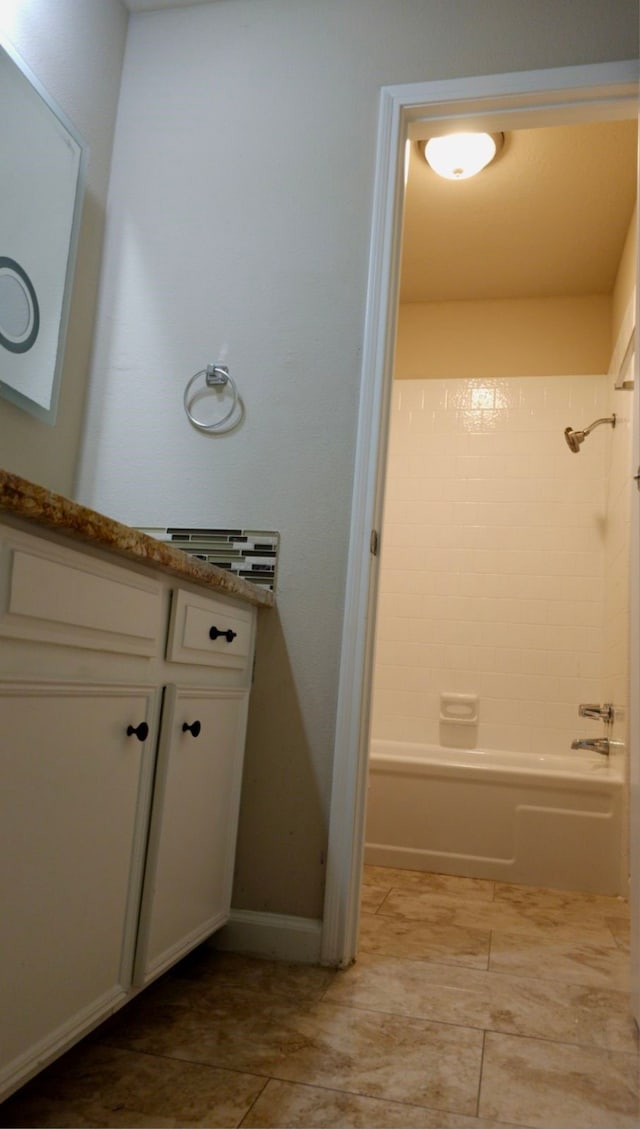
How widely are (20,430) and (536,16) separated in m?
1.68

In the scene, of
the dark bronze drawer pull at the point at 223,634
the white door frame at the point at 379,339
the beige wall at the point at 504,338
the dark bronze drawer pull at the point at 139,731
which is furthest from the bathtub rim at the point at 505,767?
the beige wall at the point at 504,338

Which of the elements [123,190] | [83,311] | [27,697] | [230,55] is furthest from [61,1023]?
[230,55]

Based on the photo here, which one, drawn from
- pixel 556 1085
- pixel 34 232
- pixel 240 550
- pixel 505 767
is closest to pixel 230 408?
pixel 240 550

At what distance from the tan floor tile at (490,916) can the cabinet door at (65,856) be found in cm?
119

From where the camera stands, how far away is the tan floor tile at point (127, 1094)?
1.13 metres

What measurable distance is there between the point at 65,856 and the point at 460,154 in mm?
2694

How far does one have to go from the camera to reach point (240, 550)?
6.69 feet

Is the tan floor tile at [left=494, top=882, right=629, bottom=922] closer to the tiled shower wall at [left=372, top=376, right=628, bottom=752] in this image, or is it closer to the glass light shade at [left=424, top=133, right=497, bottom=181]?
the tiled shower wall at [left=372, top=376, right=628, bottom=752]

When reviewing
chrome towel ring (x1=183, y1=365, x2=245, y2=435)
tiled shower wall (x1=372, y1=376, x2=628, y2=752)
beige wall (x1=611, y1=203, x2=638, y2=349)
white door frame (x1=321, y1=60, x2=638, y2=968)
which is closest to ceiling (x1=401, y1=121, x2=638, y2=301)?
beige wall (x1=611, y1=203, x2=638, y2=349)

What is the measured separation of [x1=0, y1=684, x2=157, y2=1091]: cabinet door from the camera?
3.37ft

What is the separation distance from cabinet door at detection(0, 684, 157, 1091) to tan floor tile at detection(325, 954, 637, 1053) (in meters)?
0.58

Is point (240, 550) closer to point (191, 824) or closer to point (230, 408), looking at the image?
point (230, 408)

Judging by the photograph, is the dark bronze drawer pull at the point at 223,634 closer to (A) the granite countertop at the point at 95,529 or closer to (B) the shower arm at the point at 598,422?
(A) the granite countertop at the point at 95,529

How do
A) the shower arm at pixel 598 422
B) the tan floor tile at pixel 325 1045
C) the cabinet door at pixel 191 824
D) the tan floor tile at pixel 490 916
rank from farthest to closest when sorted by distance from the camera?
the shower arm at pixel 598 422 < the tan floor tile at pixel 490 916 < the cabinet door at pixel 191 824 < the tan floor tile at pixel 325 1045
